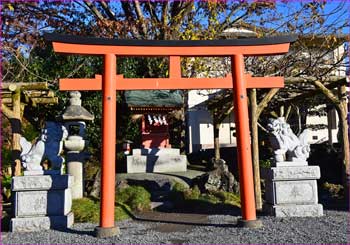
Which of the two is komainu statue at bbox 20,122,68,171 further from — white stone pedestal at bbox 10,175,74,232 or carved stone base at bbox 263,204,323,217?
carved stone base at bbox 263,204,323,217

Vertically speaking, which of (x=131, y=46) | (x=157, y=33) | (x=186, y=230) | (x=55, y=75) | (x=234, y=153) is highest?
(x=157, y=33)

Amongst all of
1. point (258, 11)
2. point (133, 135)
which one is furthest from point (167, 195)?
point (258, 11)

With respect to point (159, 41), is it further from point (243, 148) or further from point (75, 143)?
point (75, 143)

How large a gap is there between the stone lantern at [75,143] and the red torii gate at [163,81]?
3164 millimetres

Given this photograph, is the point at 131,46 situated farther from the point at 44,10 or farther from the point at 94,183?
the point at 44,10

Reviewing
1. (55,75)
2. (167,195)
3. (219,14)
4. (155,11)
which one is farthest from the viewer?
(55,75)

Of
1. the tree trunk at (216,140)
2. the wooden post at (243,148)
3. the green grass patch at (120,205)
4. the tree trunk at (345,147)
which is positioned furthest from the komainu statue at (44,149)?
the tree trunk at (216,140)

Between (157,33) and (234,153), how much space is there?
312 inches

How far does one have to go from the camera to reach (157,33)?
38.6 feet

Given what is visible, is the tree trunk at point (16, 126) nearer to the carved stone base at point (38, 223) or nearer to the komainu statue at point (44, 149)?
the komainu statue at point (44, 149)

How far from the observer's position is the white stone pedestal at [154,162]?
42.3 ft

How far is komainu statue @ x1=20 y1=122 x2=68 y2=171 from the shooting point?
264 inches

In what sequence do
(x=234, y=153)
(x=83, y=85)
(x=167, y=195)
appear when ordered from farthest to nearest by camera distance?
(x=234, y=153) → (x=167, y=195) → (x=83, y=85)

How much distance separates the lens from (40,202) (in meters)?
6.63
